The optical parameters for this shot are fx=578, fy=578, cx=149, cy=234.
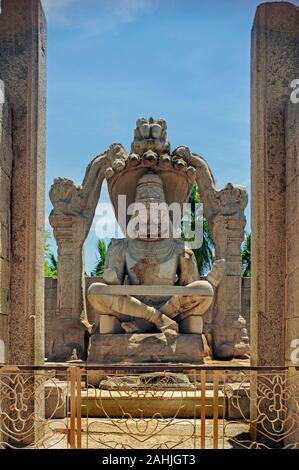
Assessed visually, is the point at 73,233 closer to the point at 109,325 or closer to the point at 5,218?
the point at 109,325

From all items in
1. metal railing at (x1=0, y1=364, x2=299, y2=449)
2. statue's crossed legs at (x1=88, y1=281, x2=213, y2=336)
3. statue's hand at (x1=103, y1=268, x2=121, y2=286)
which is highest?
statue's hand at (x1=103, y1=268, x2=121, y2=286)

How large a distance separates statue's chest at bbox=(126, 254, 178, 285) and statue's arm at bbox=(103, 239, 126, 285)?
4.1 inches

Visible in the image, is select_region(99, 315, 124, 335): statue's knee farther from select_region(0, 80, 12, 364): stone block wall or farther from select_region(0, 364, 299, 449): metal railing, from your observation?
select_region(0, 80, 12, 364): stone block wall

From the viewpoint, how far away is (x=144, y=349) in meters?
7.76

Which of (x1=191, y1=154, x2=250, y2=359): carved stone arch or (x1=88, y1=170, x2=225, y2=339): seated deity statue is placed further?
(x1=191, y1=154, x2=250, y2=359): carved stone arch

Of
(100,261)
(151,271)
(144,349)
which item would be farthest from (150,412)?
(100,261)

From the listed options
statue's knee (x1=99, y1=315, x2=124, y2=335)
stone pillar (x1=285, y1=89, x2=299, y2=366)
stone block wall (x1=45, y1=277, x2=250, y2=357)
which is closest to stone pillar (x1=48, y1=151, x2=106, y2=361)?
stone block wall (x1=45, y1=277, x2=250, y2=357)

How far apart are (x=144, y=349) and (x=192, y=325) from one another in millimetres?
864

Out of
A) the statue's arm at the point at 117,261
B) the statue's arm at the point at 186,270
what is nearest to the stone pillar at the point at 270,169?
the statue's arm at the point at 186,270

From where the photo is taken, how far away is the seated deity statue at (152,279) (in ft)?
26.3

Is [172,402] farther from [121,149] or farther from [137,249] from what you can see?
[121,149]

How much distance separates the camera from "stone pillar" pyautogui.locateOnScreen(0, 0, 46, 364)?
5039 millimetres
